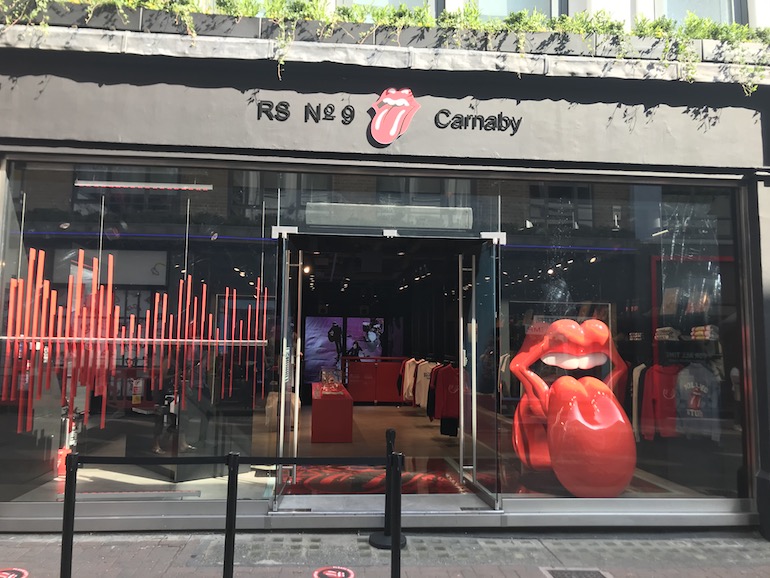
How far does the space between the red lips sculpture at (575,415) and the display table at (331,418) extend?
4269 mm

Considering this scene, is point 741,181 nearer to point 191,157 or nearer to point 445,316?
point 445,316

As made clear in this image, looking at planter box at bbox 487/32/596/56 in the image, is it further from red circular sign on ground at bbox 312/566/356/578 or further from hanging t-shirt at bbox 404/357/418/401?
hanging t-shirt at bbox 404/357/418/401

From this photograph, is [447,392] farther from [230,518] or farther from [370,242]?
[230,518]

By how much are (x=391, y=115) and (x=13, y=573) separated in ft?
17.1

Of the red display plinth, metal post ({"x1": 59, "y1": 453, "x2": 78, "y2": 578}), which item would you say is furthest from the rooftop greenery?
the red display plinth

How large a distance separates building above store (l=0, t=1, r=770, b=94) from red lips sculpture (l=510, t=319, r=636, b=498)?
112 inches

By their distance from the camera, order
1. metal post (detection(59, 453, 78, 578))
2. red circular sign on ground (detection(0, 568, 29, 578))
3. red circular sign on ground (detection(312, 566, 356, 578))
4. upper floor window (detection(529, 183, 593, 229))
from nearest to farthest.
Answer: metal post (detection(59, 453, 78, 578)) → red circular sign on ground (detection(0, 568, 29, 578)) → red circular sign on ground (detection(312, 566, 356, 578)) → upper floor window (detection(529, 183, 593, 229))

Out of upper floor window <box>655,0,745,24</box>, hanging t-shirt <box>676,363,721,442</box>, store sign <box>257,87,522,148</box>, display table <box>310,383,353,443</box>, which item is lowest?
display table <box>310,383,353,443</box>

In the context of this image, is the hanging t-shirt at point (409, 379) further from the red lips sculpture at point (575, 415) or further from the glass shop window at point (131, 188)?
the glass shop window at point (131, 188)

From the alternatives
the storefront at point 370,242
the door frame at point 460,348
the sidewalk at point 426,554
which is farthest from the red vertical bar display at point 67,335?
the door frame at point 460,348

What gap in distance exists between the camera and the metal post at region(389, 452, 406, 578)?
391 centimetres

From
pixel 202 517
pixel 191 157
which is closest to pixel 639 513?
pixel 202 517

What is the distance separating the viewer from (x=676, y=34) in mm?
5980

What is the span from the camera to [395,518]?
3.98 metres
